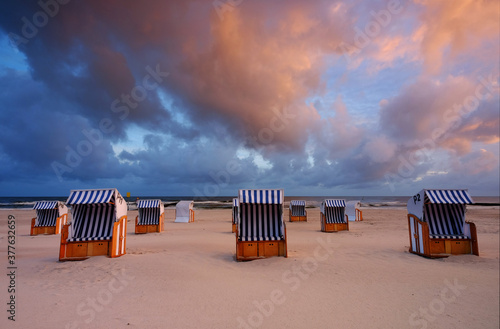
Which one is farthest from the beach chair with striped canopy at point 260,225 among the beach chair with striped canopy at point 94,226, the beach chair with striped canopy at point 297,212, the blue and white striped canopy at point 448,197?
the beach chair with striped canopy at point 297,212

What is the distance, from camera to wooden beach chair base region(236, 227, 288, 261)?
10719 millimetres

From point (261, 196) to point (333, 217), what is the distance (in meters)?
11.6

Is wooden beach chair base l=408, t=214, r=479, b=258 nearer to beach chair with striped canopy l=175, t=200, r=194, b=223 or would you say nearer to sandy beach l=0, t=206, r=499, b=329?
sandy beach l=0, t=206, r=499, b=329

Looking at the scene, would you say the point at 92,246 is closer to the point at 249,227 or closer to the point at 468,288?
the point at 249,227

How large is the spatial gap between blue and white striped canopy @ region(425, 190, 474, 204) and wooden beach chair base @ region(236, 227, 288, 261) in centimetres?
649

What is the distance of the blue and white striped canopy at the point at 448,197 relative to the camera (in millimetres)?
11320

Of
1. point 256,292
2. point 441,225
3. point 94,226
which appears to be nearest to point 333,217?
point 441,225

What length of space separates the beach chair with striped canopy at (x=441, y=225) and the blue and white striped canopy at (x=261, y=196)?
6155 mm

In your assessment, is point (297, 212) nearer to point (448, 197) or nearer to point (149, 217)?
point (149, 217)

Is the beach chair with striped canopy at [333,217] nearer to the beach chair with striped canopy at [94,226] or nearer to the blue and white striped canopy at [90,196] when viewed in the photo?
the beach chair with striped canopy at [94,226]

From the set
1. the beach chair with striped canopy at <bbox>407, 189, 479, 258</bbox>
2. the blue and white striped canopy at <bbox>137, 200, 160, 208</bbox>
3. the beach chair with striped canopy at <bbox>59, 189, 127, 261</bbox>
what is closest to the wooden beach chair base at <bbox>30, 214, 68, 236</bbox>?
the blue and white striped canopy at <bbox>137, 200, 160, 208</bbox>

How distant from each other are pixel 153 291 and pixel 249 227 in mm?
5018

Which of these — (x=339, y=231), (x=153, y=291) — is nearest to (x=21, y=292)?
(x=153, y=291)

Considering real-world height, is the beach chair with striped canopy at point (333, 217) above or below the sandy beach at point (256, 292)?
above
